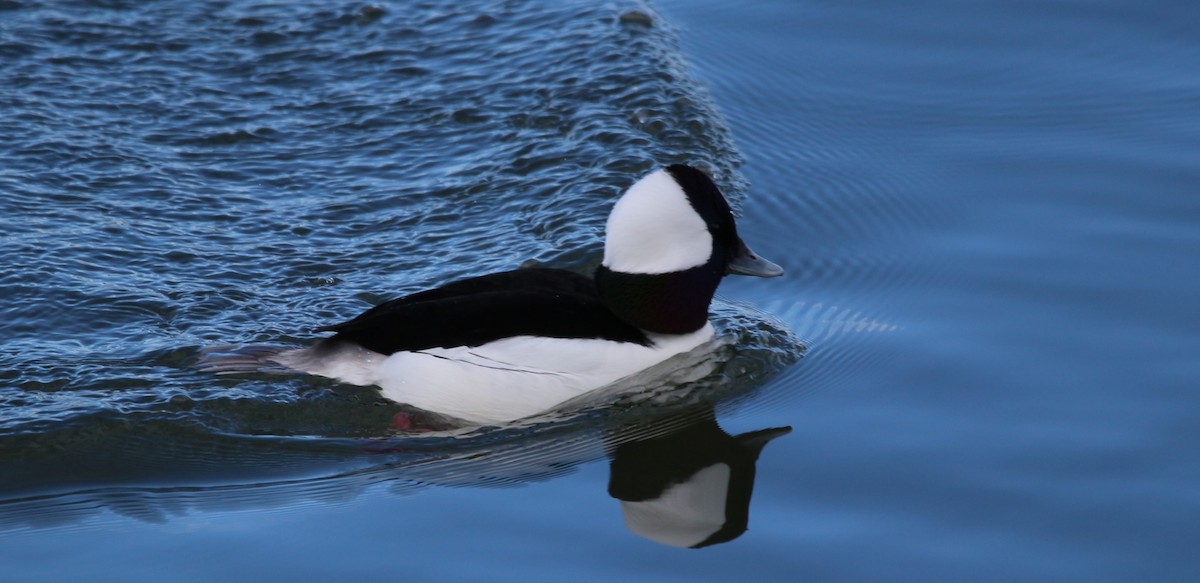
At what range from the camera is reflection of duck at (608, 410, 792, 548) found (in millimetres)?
5535

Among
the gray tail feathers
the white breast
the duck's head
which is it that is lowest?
the gray tail feathers

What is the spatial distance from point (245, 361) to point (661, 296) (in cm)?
201

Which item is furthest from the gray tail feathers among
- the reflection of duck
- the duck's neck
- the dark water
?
the reflection of duck

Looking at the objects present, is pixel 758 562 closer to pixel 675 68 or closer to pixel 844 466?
pixel 844 466

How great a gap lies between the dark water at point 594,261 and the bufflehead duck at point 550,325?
166 millimetres

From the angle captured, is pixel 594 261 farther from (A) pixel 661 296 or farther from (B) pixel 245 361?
(B) pixel 245 361

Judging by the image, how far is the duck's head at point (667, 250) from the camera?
6.57 metres

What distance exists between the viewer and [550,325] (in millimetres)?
6512

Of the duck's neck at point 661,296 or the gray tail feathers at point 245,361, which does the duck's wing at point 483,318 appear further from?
the gray tail feathers at point 245,361

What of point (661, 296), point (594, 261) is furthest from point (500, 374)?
point (594, 261)

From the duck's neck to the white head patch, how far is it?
47 mm

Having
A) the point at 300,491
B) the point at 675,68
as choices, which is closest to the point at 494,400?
the point at 300,491

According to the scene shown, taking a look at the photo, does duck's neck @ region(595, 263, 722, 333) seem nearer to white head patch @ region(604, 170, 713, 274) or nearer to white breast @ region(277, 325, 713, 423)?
white head patch @ region(604, 170, 713, 274)

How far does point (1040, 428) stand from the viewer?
6.14 m
